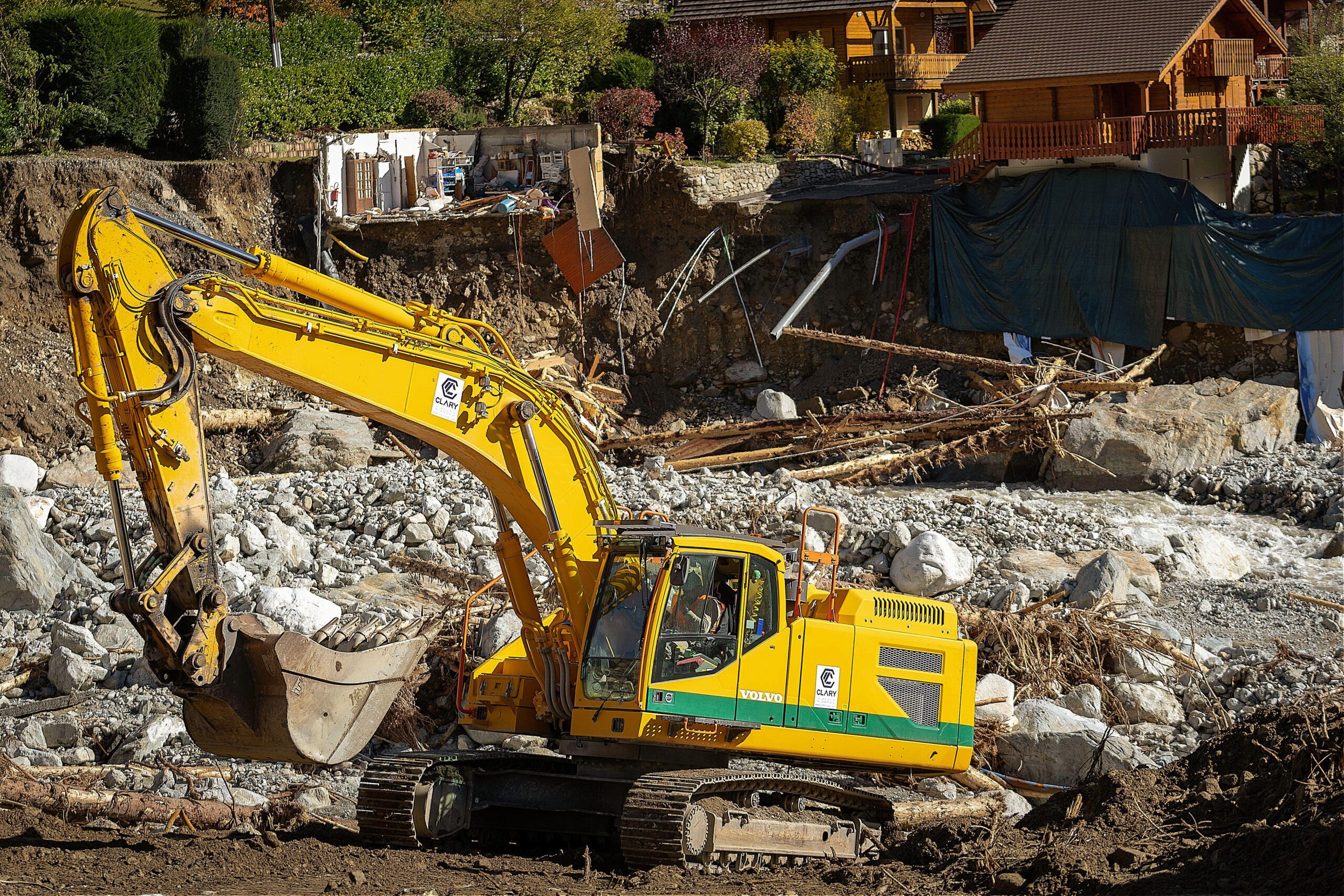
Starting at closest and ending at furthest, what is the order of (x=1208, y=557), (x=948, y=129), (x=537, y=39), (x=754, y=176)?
(x=1208, y=557) < (x=754, y=176) < (x=948, y=129) < (x=537, y=39)

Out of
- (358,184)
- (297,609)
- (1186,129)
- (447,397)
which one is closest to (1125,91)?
(1186,129)

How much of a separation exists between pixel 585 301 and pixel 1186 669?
16.1m

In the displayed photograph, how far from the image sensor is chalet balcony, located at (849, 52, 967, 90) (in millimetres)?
32469

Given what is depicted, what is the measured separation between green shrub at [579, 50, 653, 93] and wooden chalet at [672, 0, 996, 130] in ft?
11.1

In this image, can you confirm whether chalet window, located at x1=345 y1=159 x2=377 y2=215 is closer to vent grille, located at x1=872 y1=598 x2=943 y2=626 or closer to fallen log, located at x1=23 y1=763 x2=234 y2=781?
fallen log, located at x1=23 y1=763 x2=234 y2=781

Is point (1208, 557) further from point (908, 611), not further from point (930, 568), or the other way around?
point (908, 611)

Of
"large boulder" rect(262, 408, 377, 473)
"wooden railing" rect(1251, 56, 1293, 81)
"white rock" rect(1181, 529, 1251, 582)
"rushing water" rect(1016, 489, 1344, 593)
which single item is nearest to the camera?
"rushing water" rect(1016, 489, 1344, 593)

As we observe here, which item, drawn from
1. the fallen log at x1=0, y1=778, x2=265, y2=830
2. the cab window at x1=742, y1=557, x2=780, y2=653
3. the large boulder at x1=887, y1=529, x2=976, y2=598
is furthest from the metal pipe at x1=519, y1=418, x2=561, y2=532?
the large boulder at x1=887, y1=529, x2=976, y2=598

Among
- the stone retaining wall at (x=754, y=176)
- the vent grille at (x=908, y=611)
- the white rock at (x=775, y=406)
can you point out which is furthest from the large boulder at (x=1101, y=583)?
the stone retaining wall at (x=754, y=176)

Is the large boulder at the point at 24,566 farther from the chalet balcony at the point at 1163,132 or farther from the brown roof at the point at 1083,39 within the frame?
the brown roof at the point at 1083,39

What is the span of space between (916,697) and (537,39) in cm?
2450

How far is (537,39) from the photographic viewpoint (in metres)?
30.7

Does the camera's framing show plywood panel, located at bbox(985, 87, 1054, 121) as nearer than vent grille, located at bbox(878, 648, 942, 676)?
No

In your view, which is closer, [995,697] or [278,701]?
[278,701]
